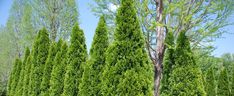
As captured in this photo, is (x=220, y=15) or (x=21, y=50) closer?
(x=220, y=15)

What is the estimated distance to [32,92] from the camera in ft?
46.4

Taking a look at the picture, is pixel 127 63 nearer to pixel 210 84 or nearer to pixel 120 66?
pixel 120 66

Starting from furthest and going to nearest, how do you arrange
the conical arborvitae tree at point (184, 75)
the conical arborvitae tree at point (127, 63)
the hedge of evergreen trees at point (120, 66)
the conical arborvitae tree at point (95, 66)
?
the conical arborvitae tree at point (95, 66) < the conical arborvitae tree at point (184, 75) < the hedge of evergreen trees at point (120, 66) < the conical arborvitae tree at point (127, 63)

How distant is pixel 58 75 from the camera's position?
39.6 feet

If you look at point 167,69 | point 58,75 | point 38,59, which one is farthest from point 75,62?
point 38,59

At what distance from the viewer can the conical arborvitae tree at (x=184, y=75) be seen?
28.8ft

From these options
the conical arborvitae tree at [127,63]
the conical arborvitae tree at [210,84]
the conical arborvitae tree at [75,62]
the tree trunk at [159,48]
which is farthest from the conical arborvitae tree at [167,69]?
the conical arborvitae tree at [210,84]

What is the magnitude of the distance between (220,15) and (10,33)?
23.5 metres

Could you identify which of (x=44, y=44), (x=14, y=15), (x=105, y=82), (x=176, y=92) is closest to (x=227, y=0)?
(x=176, y=92)

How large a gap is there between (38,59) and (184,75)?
304 inches

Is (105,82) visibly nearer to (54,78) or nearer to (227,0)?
(54,78)

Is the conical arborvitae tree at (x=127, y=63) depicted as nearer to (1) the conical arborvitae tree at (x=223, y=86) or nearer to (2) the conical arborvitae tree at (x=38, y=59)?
(2) the conical arborvitae tree at (x=38, y=59)

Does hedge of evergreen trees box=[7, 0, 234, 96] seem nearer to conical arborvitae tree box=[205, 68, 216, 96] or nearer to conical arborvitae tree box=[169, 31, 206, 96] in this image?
conical arborvitae tree box=[169, 31, 206, 96]

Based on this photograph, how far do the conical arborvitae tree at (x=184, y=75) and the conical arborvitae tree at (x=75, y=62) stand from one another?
3.39 metres
